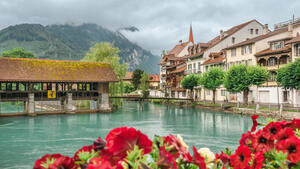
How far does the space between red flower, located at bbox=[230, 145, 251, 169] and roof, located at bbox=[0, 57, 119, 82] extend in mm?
31468

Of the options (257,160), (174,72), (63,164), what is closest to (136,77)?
(174,72)

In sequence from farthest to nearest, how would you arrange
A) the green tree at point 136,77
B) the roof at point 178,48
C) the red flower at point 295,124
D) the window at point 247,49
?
the green tree at point 136,77 → the roof at point 178,48 → the window at point 247,49 → the red flower at point 295,124

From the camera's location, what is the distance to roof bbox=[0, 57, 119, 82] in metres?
30.4

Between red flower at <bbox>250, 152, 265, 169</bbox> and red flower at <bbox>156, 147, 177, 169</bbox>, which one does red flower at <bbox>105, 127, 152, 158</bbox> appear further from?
red flower at <bbox>250, 152, 265, 169</bbox>

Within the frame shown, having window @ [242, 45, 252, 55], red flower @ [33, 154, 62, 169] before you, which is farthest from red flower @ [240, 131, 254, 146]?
window @ [242, 45, 252, 55]

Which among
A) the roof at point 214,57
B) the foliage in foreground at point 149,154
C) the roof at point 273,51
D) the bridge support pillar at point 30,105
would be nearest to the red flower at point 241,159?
the foliage in foreground at point 149,154

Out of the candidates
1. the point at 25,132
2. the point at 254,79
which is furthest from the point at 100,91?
the point at 254,79

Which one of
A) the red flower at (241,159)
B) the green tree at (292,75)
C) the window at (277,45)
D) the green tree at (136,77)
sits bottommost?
the red flower at (241,159)

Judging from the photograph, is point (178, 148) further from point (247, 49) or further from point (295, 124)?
point (247, 49)

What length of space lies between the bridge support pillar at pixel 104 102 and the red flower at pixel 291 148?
111 ft

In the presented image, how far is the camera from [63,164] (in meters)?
1.31

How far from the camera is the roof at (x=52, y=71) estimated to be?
30438mm

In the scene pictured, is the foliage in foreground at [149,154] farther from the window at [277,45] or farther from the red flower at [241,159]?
the window at [277,45]

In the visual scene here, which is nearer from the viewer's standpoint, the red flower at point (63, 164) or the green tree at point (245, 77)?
the red flower at point (63, 164)
